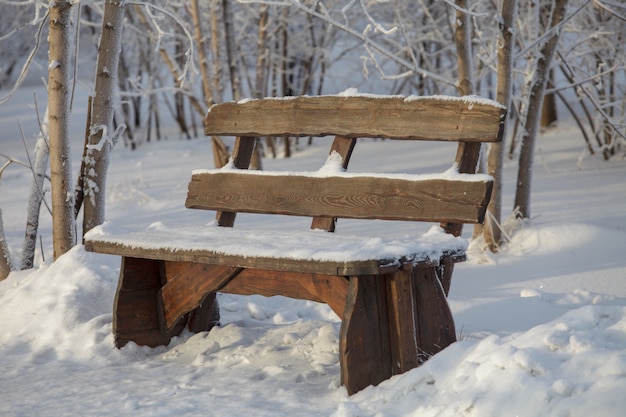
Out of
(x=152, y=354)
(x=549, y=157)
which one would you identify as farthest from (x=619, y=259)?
(x=549, y=157)

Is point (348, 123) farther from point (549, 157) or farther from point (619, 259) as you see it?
point (549, 157)

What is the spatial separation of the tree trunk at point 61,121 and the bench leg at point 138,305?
1119 millimetres

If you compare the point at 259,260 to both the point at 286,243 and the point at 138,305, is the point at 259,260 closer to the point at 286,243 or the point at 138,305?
the point at 286,243

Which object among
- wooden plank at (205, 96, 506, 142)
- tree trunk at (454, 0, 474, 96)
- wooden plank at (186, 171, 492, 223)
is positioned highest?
tree trunk at (454, 0, 474, 96)

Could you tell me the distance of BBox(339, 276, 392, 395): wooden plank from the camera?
10.3 feet

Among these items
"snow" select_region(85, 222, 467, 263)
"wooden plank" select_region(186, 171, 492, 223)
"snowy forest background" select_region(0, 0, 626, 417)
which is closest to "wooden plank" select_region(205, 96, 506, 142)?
"wooden plank" select_region(186, 171, 492, 223)

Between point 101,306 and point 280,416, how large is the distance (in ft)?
6.04

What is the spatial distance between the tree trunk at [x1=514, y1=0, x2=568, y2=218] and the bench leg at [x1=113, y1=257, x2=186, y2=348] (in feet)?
12.0

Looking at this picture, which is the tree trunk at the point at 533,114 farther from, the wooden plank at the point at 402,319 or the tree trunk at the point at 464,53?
the wooden plank at the point at 402,319

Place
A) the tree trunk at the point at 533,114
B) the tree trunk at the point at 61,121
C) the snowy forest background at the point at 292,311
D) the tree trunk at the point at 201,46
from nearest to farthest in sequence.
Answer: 1. the snowy forest background at the point at 292,311
2. the tree trunk at the point at 61,121
3. the tree trunk at the point at 533,114
4. the tree trunk at the point at 201,46

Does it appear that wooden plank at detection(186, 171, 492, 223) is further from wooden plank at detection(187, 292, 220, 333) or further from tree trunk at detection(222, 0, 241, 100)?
tree trunk at detection(222, 0, 241, 100)

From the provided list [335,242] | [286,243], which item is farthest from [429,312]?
[286,243]

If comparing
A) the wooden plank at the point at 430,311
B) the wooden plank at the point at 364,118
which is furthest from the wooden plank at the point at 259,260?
the wooden plank at the point at 364,118

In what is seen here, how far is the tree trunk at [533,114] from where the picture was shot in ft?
22.5
